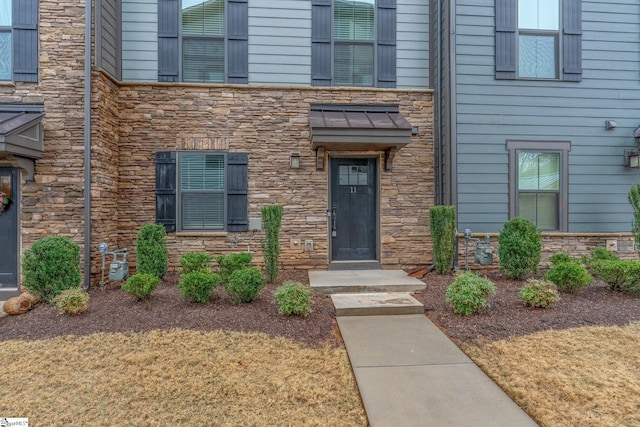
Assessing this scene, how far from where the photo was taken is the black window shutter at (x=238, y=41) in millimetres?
6113

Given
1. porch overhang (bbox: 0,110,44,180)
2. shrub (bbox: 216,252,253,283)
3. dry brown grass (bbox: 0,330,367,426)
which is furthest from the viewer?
shrub (bbox: 216,252,253,283)

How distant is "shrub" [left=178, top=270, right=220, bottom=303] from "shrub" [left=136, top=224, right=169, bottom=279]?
1.06 meters

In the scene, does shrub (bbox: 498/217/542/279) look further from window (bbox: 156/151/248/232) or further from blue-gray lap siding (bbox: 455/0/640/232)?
window (bbox: 156/151/248/232)

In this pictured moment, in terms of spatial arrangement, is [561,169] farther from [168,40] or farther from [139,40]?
[139,40]

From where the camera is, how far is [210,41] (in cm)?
614

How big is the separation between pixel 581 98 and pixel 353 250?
193 inches

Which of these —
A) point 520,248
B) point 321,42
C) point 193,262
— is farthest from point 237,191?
point 520,248

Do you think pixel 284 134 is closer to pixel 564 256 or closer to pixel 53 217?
pixel 53 217

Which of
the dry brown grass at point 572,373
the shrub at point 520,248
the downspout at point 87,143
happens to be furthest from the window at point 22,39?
the shrub at point 520,248

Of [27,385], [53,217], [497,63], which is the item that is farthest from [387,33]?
[27,385]

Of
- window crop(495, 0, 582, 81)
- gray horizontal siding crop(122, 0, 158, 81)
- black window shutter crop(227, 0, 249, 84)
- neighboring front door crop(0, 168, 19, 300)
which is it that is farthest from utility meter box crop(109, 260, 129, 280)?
window crop(495, 0, 582, 81)

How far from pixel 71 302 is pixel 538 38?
8.26 metres

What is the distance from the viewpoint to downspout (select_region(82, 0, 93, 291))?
5.17 m

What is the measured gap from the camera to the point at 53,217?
5191mm
